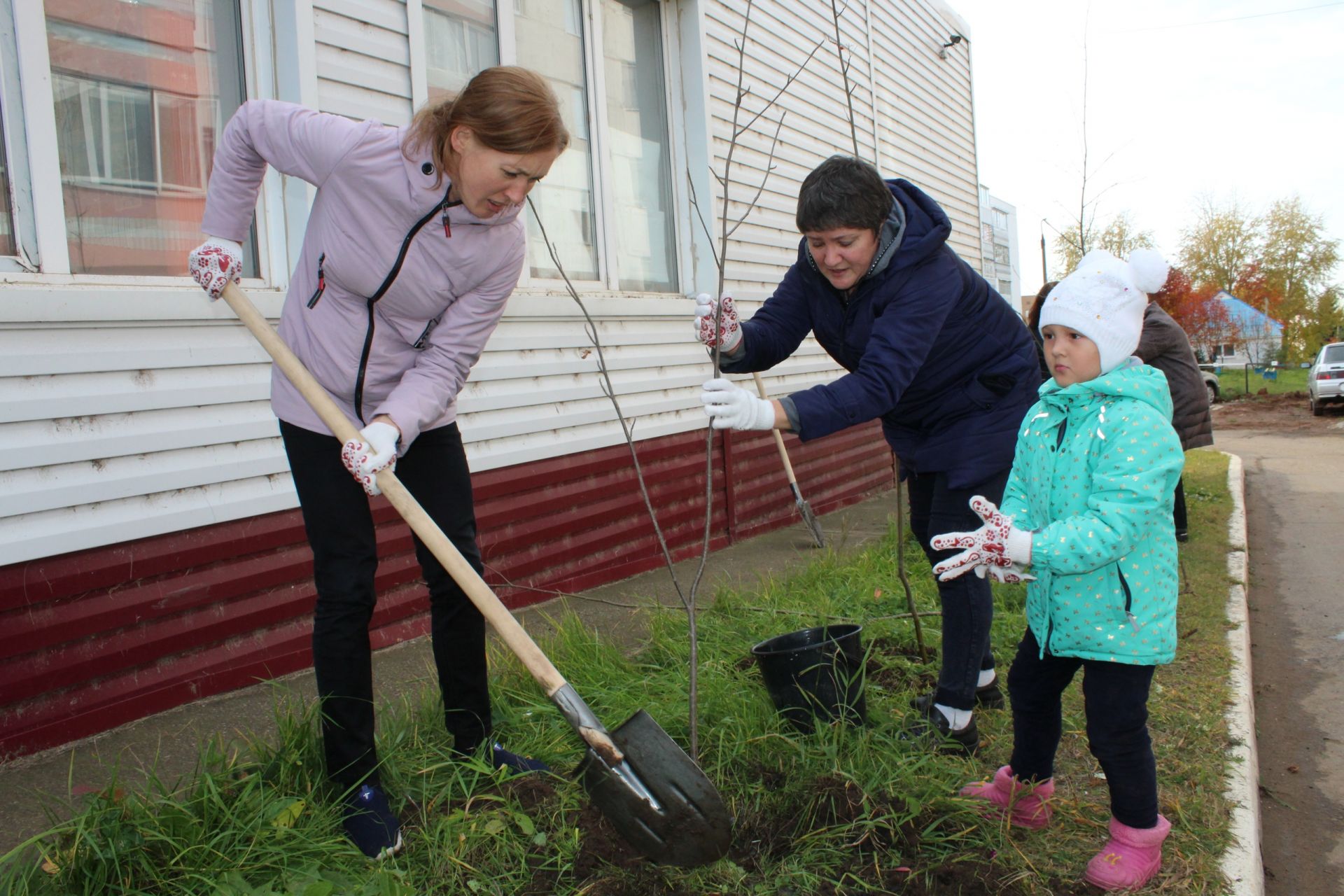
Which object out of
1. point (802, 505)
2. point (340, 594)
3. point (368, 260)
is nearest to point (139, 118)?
point (368, 260)

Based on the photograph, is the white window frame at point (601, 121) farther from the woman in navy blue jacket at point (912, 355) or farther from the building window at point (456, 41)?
the woman in navy blue jacket at point (912, 355)

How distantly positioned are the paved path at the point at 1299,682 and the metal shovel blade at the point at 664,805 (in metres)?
1.67

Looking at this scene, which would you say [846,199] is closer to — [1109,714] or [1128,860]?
[1109,714]

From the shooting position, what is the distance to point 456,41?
4918 millimetres

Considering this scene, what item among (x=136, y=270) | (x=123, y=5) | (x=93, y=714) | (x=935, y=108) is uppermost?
(x=935, y=108)

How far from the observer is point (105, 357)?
3.34m

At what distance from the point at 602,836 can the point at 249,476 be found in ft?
7.05

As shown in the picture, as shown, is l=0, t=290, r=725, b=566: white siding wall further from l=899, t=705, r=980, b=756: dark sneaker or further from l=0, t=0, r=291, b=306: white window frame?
l=899, t=705, r=980, b=756: dark sneaker

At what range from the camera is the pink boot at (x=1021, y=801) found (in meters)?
2.56

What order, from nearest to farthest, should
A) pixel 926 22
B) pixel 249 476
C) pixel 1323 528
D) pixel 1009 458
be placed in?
1. pixel 1009 458
2. pixel 249 476
3. pixel 1323 528
4. pixel 926 22

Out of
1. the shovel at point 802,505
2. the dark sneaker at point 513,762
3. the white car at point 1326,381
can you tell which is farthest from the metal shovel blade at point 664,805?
the white car at point 1326,381

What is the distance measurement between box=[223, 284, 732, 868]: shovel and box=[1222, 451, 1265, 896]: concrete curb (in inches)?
51.3

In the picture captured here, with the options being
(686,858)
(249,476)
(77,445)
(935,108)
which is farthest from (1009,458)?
(935,108)

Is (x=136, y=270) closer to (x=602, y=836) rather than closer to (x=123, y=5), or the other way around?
(x=123, y=5)
